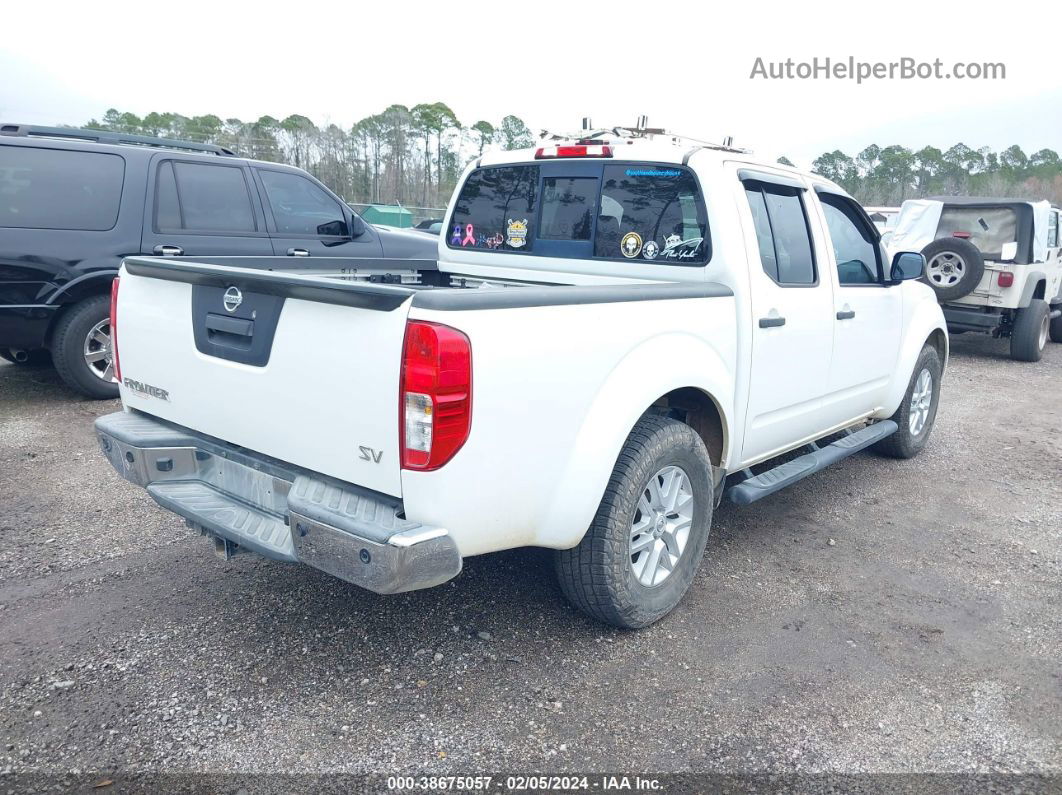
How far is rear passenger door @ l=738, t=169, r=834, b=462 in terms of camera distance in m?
3.60

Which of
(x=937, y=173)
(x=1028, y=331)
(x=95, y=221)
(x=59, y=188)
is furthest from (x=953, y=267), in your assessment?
(x=937, y=173)

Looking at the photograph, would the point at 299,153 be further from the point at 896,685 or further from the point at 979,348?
the point at 896,685

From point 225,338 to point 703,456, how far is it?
1.95m

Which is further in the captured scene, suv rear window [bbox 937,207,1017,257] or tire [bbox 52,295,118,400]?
suv rear window [bbox 937,207,1017,257]

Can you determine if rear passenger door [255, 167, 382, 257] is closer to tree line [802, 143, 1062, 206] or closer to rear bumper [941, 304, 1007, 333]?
rear bumper [941, 304, 1007, 333]

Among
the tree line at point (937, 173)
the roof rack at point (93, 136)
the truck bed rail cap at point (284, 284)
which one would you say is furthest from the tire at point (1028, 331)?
the tree line at point (937, 173)

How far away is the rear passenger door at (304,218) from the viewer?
7.10 m

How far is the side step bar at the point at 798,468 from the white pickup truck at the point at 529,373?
19 millimetres

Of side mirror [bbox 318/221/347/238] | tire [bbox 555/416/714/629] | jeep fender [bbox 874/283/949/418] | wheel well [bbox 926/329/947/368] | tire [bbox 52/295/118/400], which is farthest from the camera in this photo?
side mirror [bbox 318/221/347/238]

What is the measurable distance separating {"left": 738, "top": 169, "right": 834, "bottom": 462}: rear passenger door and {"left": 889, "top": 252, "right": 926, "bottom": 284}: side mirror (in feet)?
3.01

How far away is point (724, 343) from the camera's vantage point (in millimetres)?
3377

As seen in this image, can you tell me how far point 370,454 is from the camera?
2.45 meters

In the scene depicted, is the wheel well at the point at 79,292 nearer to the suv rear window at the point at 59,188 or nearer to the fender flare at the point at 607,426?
the suv rear window at the point at 59,188

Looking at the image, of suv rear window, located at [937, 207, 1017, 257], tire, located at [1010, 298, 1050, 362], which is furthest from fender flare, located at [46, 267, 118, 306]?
tire, located at [1010, 298, 1050, 362]
